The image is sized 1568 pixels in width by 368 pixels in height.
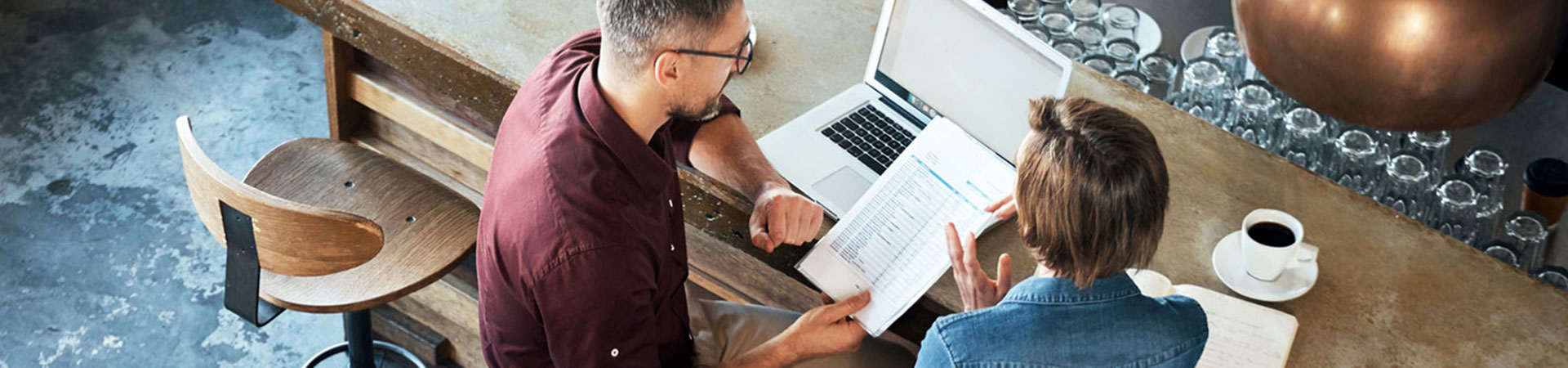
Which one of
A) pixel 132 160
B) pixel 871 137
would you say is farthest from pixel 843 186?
pixel 132 160

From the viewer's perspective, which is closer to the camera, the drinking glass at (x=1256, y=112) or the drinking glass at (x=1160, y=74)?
the drinking glass at (x=1256, y=112)

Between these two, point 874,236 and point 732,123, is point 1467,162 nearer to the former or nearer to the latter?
point 874,236

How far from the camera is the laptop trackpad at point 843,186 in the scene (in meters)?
2.26

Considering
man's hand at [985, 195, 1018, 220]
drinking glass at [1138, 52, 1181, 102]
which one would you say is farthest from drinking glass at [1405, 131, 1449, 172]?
man's hand at [985, 195, 1018, 220]

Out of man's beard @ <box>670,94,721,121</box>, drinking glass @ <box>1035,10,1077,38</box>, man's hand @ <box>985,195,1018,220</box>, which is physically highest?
man's beard @ <box>670,94,721,121</box>

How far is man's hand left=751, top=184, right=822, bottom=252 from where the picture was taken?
7.02 ft

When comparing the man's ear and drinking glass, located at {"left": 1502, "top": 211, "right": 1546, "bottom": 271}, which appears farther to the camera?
drinking glass, located at {"left": 1502, "top": 211, "right": 1546, "bottom": 271}

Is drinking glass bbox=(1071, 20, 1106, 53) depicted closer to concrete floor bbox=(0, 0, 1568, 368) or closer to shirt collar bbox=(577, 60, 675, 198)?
concrete floor bbox=(0, 0, 1568, 368)

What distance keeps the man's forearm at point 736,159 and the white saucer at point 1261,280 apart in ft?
2.29

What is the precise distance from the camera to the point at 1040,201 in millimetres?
1784

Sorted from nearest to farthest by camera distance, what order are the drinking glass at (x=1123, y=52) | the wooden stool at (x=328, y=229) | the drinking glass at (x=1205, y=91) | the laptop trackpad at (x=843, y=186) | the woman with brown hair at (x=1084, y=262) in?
the woman with brown hair at (x=1084, y=262), the wooden stool at (x=328, y=229), the laptop trackpad at (x=843, y=186), the drinking glass at (x=1205, y=91), the drinking glass at (x=1123, y=52)

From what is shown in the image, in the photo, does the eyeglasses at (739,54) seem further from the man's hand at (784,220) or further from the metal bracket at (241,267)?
the metal bracket at (241,267)

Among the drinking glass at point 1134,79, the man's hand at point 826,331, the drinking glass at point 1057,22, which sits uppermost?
the drinking glass at point 1057,22

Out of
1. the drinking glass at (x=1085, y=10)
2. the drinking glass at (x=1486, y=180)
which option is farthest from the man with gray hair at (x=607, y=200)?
the drinking glass at (x=1486, y=180)
